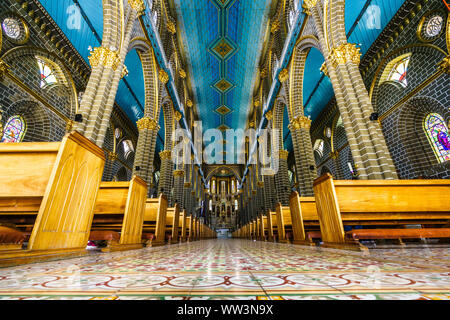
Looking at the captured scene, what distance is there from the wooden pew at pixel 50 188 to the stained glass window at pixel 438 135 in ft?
40.5

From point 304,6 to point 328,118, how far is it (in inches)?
362

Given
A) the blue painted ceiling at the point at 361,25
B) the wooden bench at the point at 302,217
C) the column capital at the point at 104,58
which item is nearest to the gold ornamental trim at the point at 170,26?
the column capital at the point at 104,58

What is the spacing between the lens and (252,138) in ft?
74.3

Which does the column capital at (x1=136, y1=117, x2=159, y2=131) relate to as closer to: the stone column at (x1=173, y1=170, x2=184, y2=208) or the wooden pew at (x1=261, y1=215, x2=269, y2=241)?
the stone column at (x1=173, y1=170, x2=184, y2=208)

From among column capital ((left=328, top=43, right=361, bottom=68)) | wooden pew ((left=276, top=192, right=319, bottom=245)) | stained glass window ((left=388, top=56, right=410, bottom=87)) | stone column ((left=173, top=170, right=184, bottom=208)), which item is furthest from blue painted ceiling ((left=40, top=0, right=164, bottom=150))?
stained glass window ((left=388, top=56, right=410, bottom=87))

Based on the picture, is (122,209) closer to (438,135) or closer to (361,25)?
(438,135)

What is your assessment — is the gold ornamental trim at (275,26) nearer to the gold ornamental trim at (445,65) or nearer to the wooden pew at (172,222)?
the gold ornamental trim at (445,65)

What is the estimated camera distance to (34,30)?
8.93 m

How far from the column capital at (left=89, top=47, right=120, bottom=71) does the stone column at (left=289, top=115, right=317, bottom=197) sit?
7.85 m

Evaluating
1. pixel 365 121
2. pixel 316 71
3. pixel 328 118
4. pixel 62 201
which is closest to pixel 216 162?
pixel 328 118

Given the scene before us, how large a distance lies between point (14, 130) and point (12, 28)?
392 centimetres

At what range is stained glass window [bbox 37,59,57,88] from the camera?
9720mm

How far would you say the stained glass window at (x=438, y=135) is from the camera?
8742 mm
